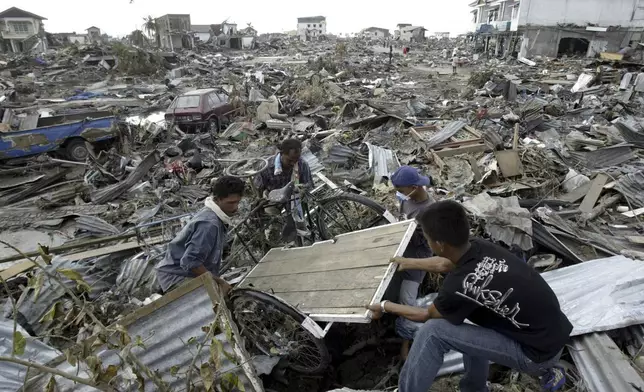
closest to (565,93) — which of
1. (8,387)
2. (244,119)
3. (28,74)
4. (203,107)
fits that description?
(244,119)

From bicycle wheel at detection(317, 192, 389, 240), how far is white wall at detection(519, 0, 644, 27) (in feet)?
113

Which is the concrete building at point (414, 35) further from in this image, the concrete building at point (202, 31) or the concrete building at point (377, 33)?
the concrete building at point (202, 31)

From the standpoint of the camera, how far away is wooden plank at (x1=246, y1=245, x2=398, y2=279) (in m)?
3.12

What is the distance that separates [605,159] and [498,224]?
4900 mm

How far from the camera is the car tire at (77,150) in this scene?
9875mm

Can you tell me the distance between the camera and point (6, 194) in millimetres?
8195

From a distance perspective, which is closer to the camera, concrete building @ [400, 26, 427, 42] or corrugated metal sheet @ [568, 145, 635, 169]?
corrugated metal sheet @ [568, 145, 635, 169]

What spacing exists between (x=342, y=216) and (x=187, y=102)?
992cm

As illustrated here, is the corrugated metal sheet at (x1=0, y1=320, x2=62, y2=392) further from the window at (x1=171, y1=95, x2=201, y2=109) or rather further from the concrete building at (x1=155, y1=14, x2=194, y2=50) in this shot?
the concrete building at (x1=155, y1=14, x2=194, y2=50)

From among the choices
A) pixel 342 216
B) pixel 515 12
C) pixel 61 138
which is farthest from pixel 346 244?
pixel 515 12

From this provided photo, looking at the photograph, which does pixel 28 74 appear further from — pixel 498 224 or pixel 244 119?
pixel 498 224

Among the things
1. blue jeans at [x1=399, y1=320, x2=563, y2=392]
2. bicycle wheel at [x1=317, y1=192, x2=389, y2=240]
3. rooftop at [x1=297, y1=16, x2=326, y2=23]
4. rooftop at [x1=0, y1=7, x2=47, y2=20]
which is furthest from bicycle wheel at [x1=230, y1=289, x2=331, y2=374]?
rooftop at [x1=297, y1=16, x2=326, y2=23]

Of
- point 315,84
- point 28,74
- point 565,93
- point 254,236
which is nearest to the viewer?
point 254,236

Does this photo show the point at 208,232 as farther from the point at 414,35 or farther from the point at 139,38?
the point at 414,35
